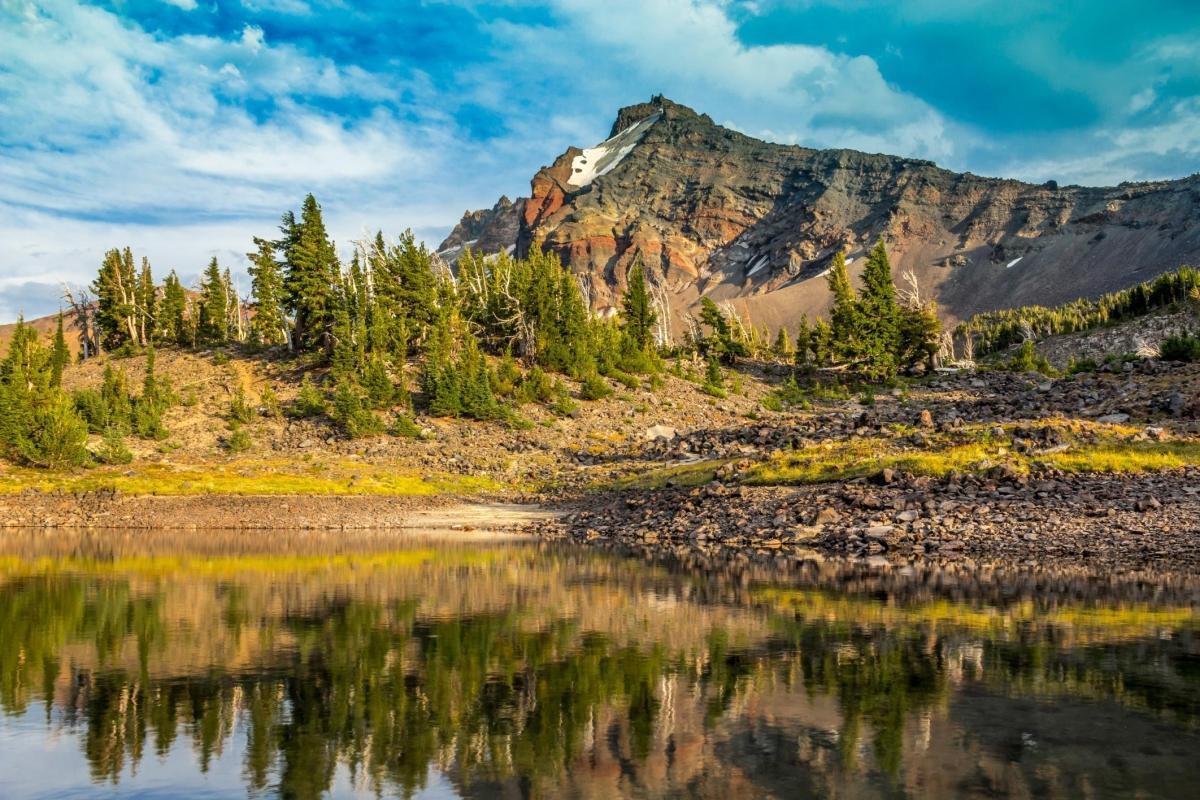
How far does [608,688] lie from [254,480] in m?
54.0

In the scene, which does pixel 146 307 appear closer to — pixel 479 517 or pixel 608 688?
pixel 479 517

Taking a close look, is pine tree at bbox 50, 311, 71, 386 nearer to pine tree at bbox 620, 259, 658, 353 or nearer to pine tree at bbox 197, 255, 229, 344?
pine tree at bbox 197, 255, 229, 344

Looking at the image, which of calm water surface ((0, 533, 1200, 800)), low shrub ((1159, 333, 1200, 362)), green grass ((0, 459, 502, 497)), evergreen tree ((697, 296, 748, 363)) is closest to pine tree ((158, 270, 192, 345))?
green grass ((0, 459, 502, 497))

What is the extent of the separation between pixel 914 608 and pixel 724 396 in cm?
7396

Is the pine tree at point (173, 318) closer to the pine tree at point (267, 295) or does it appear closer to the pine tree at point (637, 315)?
the pine tree at point (267, 295)

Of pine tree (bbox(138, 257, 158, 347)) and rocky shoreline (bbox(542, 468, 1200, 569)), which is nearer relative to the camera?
rocky shoreline (bbox(542, 468, 1200, 569))

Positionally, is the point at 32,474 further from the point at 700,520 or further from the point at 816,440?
the point at 816,440

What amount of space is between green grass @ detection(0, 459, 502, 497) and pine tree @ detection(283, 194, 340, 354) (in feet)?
91.6

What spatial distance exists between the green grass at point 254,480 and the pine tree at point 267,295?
40.7 m

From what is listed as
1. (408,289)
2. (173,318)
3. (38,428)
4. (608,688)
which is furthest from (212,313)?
(608,688)

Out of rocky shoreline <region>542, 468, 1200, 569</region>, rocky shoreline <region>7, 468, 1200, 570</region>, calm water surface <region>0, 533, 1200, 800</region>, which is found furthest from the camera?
rocky shoreline <region>7, 468, 1200, 570</region>

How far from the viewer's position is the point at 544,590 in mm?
27672

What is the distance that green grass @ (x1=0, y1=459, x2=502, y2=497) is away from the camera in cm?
5984

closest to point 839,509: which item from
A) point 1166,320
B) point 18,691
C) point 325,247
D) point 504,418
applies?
point 18,691
